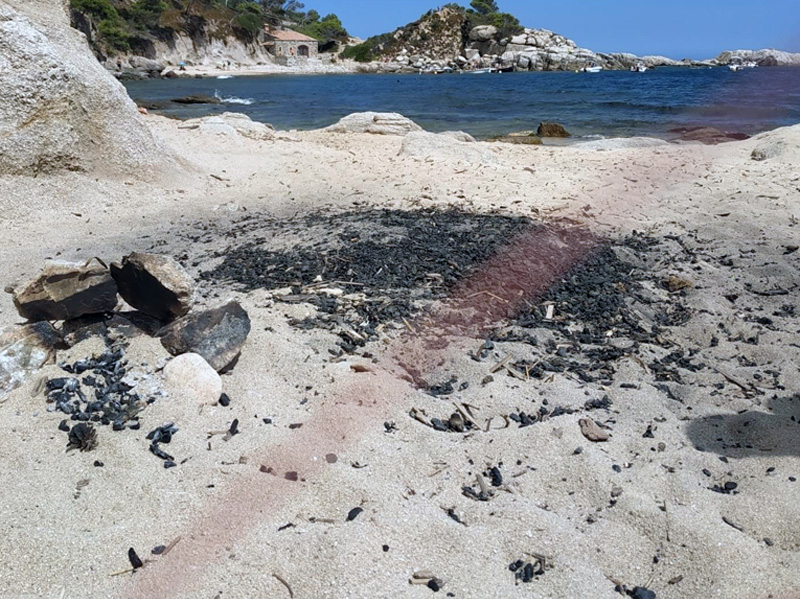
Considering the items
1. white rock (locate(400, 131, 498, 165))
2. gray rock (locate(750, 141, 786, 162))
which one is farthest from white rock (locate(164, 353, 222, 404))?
gray rock (locate(750, 141, 786, 162))

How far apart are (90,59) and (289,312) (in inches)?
194

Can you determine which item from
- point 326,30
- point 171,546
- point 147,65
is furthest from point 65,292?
point 326,30

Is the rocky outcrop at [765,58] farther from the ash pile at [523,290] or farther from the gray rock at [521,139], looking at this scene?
the ash pile at [523,290]

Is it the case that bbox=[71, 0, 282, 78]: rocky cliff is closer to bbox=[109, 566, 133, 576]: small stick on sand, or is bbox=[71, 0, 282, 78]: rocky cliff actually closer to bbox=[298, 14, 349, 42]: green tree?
bbox=[298, 14, 349, 42]: green tree

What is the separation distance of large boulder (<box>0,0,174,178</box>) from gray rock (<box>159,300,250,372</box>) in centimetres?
422

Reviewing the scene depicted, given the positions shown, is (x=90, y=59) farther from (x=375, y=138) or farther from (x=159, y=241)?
(x=375, y=138)

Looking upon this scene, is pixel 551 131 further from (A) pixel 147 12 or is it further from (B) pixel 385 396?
(A) pixel 147 12

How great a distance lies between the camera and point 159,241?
5.81m

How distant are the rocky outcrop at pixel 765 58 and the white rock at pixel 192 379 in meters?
73.3

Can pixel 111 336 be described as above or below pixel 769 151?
below

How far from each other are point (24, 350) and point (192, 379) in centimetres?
88

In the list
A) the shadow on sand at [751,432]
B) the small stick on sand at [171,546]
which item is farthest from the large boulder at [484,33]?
the small stick on sand at [171,546]

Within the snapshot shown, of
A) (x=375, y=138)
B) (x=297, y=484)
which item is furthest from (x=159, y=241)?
(x=375, y=138)

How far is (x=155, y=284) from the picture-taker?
141 inches
